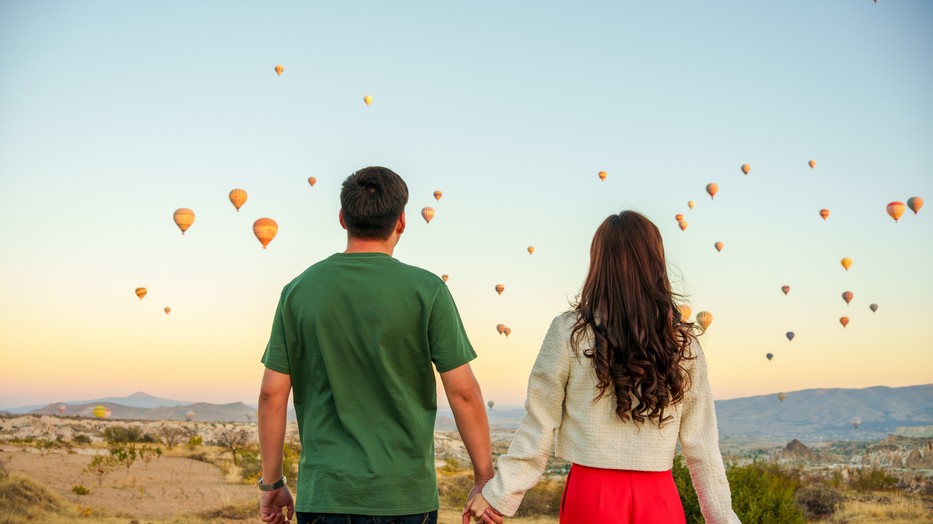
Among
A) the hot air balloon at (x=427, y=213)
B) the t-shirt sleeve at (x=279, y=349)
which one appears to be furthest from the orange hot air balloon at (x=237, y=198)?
the t-shirt sleeve at (x=279, y=349)

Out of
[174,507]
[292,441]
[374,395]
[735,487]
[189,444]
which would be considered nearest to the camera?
[374,395]

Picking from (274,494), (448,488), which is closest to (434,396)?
(274,494)

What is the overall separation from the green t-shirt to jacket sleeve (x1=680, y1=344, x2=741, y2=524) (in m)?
1.08

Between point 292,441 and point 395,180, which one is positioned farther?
point 292,441

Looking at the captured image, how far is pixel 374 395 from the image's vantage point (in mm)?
3553

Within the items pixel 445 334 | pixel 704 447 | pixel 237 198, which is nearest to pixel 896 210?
pixel 237 198

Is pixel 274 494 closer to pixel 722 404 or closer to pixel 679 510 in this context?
pixel 679 510

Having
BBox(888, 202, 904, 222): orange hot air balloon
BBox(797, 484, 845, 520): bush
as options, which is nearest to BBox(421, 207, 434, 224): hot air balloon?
BBox(797, 484, 845, 520): bush

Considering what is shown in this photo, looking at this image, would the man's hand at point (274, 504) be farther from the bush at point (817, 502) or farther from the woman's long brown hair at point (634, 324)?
the bush at point (817, 502)

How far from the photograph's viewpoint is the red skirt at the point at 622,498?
12.2 feet

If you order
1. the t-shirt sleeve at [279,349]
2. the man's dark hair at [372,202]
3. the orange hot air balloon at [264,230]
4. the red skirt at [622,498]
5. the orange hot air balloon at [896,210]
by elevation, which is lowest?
the red skirt at [622,498]

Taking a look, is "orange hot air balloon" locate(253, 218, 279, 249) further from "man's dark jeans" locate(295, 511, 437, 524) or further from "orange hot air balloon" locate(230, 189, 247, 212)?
"man's dark jeans" locate(295, 511, 437, 524)

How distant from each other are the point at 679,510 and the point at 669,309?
87cm

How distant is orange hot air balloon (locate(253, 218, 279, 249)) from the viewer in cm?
3123
